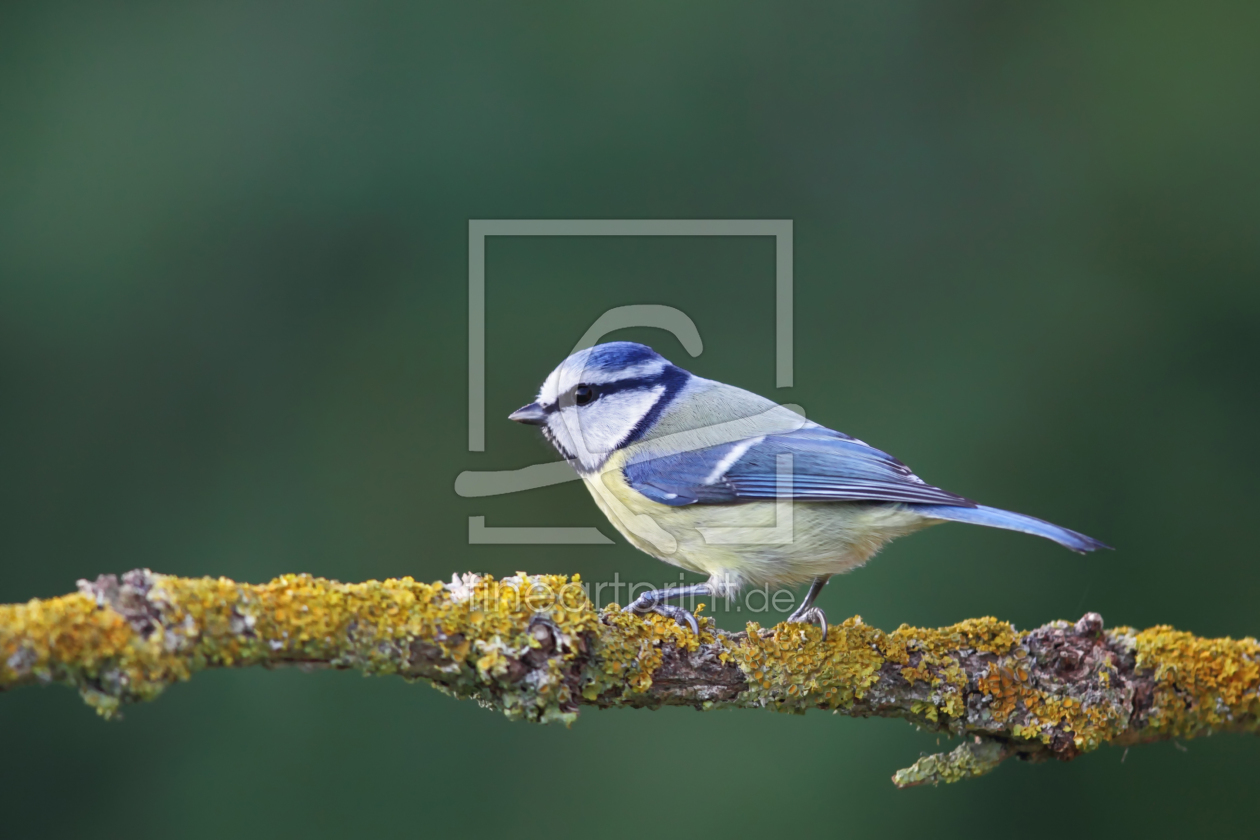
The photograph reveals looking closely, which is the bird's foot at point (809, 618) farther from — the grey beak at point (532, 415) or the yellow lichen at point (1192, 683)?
the grey beak at point (532, 415)

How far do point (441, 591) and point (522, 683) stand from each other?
0.59ft

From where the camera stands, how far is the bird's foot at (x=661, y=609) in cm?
176

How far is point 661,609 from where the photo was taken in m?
1.83

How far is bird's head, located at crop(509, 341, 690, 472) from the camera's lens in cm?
233

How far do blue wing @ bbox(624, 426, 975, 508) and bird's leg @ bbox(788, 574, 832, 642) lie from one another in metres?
0.22

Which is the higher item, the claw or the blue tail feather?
the blue tail feather

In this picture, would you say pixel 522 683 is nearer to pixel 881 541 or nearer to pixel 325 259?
pixel 881 541

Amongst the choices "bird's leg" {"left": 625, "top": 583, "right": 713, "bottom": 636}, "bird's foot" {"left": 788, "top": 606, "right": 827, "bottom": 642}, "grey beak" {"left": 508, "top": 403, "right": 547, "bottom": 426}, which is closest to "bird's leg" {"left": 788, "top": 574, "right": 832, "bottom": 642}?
"bird's foot" {"left": 788, "top": 606, "right": 827, "bottom": 642}

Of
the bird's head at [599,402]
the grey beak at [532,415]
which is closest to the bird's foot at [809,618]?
the bird's head at [599,402]

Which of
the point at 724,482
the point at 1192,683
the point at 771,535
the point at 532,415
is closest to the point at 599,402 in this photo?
the point at 532,415

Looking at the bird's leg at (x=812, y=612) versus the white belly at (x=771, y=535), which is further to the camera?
the white belly at (x=771, y=535)

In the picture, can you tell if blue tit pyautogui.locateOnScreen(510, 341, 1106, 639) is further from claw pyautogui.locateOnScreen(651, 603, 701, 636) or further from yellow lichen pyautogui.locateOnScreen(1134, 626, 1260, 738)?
yellow lichen pyautogui.locateOnScreen(1134, 626, 1260, 738)

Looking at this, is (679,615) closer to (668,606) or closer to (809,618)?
(668,606)
